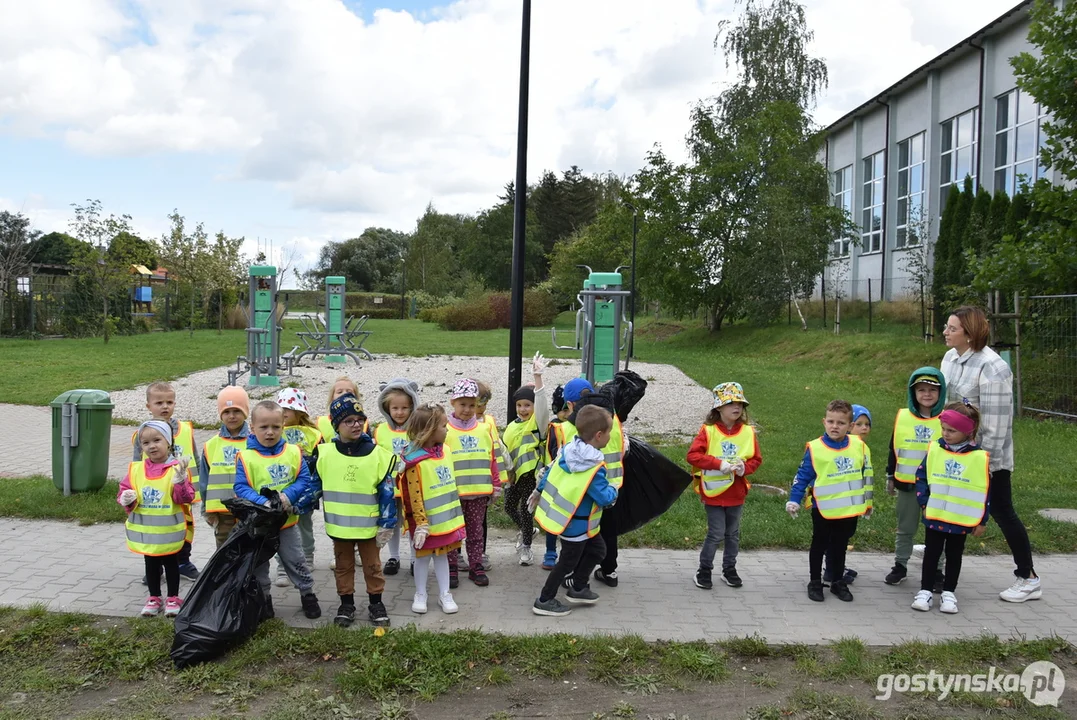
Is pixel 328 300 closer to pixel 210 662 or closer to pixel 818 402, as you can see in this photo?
pixel 818 402

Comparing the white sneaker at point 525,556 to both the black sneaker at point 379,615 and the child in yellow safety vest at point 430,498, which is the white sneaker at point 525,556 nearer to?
the child in yellow safety vest at point 430,498

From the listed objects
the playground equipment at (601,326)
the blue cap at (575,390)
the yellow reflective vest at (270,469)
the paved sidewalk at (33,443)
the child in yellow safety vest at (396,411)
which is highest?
the playground equipment at (601,326)

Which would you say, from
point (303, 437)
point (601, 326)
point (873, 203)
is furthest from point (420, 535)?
point (873, 203)

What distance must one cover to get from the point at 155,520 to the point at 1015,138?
86.6ft

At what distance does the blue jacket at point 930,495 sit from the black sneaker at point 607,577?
188 cm

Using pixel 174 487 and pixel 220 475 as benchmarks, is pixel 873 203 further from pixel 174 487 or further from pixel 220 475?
pixel 174 487

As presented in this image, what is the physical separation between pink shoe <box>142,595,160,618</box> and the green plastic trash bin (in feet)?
9.95

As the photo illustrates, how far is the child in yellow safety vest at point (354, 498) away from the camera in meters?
4.45

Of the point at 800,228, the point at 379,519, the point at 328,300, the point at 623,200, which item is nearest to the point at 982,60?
the point at 800,228

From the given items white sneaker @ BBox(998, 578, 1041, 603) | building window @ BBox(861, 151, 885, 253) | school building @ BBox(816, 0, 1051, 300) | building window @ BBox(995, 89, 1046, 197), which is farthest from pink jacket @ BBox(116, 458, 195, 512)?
building window @ BBox(861, 151, 885, 253)

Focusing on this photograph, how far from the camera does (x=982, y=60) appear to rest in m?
25.3

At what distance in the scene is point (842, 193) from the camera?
124 ft

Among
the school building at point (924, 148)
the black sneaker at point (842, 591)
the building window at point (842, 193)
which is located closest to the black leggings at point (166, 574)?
the black sneaker at point (842, 591)

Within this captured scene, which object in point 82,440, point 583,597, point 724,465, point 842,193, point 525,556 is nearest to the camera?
point 583,597
